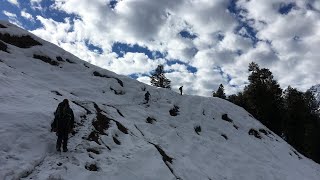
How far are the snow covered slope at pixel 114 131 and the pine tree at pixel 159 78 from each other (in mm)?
46697

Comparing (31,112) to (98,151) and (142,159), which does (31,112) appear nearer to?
(98,151)

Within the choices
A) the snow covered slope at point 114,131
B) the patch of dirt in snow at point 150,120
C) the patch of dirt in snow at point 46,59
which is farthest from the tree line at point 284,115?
the patch of dirt in snow at point 46,59

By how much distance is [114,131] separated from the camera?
70.0 ft

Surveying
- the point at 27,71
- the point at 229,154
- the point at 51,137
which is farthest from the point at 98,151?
the point at 27,71

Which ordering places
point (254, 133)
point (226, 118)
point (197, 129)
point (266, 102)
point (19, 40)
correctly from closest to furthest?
point (197, 129) < point (254, 133) < point (226, 118) < point (19, 40) < point (266, 102)

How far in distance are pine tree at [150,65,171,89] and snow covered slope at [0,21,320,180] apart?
46.7 m

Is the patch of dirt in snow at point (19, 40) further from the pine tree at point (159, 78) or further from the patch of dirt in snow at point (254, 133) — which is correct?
the pine tree at point (159, 78)

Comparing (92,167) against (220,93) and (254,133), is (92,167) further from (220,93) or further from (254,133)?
(220,93)

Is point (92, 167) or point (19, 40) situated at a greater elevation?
point (19, 40)

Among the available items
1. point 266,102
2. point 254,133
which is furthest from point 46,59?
point 266,102

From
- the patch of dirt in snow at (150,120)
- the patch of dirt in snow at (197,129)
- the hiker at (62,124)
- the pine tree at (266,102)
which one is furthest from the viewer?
the pine tree at (266,102)

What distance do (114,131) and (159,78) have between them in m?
66.5

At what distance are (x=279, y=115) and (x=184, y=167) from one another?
4246 cm

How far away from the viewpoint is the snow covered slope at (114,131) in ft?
48.4
